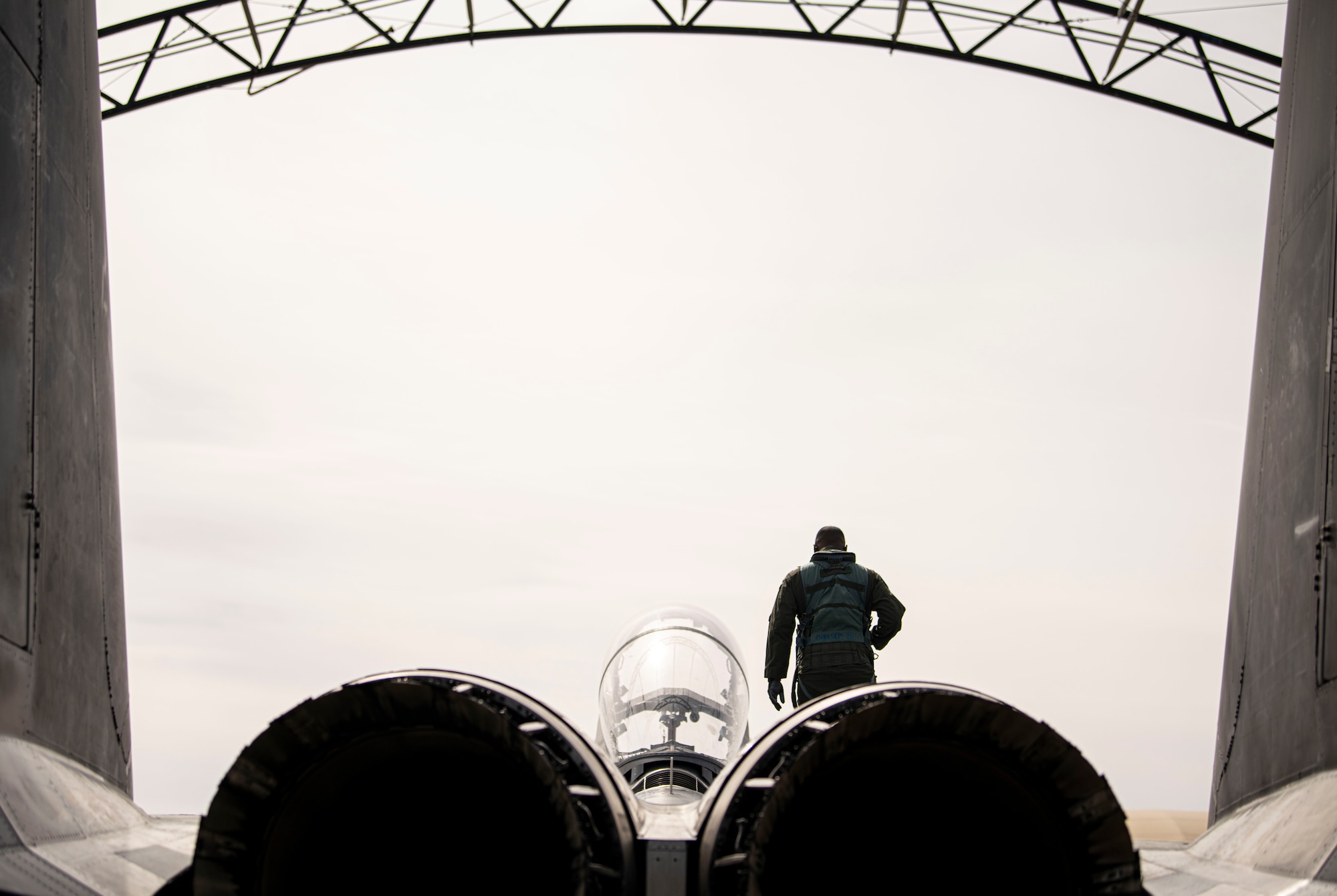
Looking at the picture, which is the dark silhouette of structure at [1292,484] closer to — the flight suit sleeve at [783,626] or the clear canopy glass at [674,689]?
the flight suit sleeve at [783,626]

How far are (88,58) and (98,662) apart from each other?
298 centimetres

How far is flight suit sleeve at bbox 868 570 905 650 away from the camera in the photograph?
725cm

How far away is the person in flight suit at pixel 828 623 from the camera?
275 inches

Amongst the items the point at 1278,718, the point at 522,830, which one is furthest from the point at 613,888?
the point at 1278,718

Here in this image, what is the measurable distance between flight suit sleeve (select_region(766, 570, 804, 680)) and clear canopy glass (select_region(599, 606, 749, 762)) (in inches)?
12.4

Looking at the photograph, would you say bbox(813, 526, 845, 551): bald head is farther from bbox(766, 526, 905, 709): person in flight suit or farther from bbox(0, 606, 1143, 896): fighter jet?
bbox(0, 606, 1143, 896): fighter jet

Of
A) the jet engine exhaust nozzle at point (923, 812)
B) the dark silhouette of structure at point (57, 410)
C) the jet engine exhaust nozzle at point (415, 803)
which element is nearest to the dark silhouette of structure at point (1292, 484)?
the jet engine exhaust nozzle at point (923, 812)

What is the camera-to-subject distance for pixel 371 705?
2.90 metres

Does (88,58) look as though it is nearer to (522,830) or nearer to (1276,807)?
(522,830)

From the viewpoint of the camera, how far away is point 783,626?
7.24 m

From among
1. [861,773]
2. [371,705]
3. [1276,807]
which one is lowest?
[1276,807]

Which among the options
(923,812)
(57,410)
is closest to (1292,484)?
(923,812)

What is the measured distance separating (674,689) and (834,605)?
3.68 feet

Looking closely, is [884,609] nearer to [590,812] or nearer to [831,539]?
[831,539]
